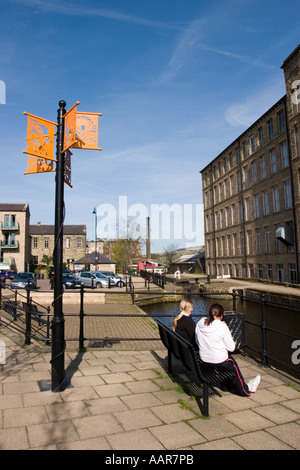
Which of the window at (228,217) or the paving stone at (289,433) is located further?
the window at (228,217)

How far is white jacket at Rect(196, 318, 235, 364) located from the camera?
170 inches

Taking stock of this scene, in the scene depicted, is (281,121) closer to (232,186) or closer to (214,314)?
(232,186)

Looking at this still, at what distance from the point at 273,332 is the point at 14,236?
48714 mm

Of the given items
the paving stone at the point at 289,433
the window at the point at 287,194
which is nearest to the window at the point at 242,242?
the window at the point at 287,194

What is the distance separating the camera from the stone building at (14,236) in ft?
176

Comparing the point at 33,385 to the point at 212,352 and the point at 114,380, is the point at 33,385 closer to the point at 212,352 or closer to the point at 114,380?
the point at 114,380

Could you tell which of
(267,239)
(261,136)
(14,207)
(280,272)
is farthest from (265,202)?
(14,207)

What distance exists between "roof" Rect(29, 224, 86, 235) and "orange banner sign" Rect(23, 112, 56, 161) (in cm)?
6507

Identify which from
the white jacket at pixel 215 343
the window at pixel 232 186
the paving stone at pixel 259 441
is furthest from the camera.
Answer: the window at pixel 232 186

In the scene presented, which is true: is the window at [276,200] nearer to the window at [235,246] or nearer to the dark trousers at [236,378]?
the window at [235,246]

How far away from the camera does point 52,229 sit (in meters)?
68.9

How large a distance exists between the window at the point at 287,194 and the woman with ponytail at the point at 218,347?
2949 centimetres

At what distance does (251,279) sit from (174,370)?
33426 mm

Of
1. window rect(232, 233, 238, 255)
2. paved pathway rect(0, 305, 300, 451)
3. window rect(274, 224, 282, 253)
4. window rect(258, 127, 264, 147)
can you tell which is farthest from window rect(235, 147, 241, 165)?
paved pathway rect(0, 305, 300, 451)
